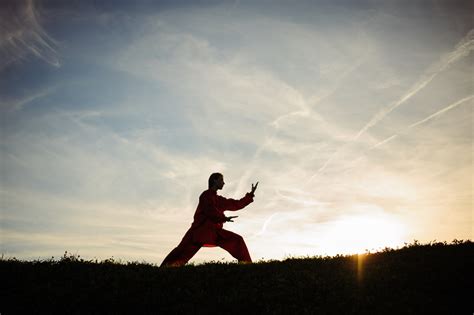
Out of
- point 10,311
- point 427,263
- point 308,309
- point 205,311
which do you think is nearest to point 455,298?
point 427,263

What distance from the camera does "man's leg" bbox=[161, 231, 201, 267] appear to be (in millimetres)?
15719

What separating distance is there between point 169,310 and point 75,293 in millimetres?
2978

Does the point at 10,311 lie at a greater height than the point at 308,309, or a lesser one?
lesser

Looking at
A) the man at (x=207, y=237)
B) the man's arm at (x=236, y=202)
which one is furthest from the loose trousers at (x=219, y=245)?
the man's arm at (x=236, y=202)

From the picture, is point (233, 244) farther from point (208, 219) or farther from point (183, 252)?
point (183, 252)

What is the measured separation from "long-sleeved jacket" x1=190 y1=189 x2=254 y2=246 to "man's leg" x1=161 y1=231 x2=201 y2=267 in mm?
231

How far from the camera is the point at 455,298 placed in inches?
388

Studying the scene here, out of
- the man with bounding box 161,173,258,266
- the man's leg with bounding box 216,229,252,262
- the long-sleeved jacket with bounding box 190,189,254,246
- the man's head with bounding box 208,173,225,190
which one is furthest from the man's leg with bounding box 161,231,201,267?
the man's head with bounding box 208,173,225,190

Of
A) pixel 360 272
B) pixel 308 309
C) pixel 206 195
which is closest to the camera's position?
pixel 308 309

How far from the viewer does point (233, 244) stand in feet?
53.5

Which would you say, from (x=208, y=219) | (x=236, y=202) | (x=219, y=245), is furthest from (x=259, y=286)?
(x=236, y=202)

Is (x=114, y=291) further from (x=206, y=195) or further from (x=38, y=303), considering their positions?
(x=206, y=195)

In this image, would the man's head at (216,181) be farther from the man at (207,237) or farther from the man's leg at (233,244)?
the man's leg at (233,244)

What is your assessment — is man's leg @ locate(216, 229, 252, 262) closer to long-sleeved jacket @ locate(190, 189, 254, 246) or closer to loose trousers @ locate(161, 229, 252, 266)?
loose trousers @ locate(161, 229, 252, 266)
